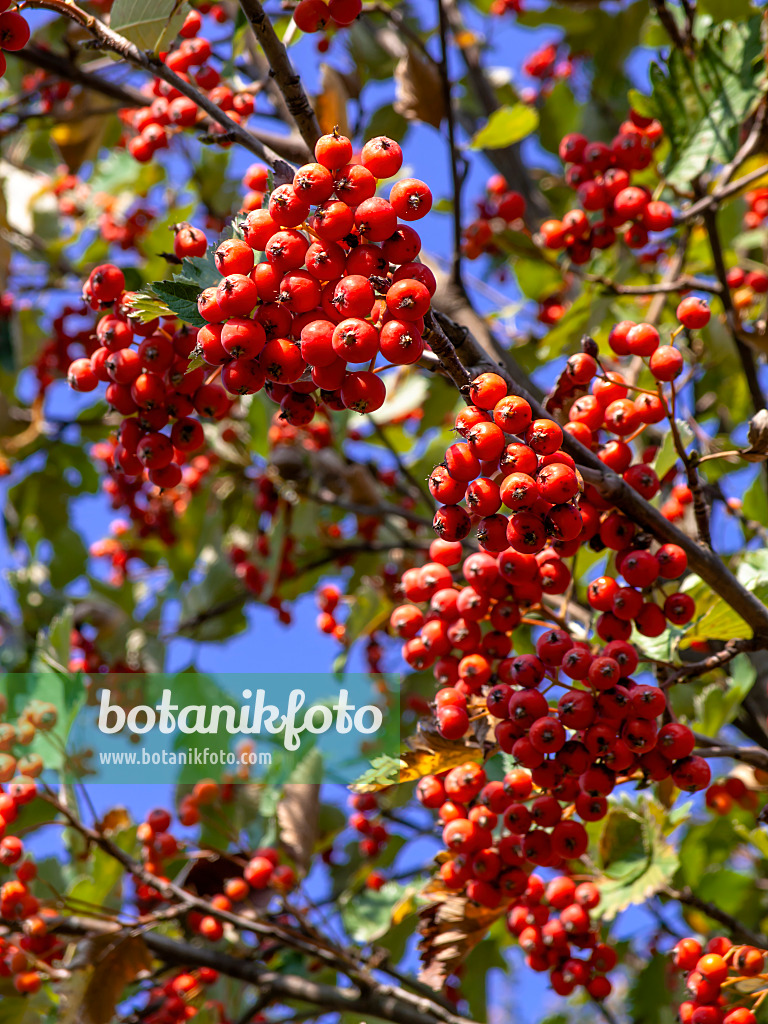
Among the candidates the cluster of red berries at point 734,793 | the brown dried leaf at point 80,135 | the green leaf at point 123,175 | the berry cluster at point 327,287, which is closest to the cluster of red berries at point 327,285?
the berry cluster at point 327,287

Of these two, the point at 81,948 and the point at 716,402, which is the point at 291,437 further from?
the point at 81,948

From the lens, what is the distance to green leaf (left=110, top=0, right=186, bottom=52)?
2570 mm

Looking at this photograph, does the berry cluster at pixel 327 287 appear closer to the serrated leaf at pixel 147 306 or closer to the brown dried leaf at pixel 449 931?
the serrated leaf at pixel 147 306

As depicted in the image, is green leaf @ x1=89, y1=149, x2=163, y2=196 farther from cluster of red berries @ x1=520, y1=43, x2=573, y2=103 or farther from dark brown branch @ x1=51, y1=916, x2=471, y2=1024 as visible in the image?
dark brown branch @ x1=51, y1=916, x2=471, y2=1024

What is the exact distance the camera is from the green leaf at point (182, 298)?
2.08m

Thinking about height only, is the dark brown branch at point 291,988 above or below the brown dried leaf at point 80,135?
below

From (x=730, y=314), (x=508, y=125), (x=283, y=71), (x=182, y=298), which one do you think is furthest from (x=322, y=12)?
(x=730, y=314)

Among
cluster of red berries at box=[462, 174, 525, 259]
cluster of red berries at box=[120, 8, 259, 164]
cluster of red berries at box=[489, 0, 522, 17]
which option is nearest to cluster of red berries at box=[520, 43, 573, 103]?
cluster of red berries at box=[489, 0, 522, 17]

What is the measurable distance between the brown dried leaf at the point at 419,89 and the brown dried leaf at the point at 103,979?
362cm

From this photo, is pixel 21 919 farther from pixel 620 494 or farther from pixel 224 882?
pixel 620 494

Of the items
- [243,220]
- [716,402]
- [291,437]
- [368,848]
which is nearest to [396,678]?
[368,848]

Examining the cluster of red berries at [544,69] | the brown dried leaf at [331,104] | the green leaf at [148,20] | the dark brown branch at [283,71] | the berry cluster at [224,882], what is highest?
the cluster of red berries at [544,69]

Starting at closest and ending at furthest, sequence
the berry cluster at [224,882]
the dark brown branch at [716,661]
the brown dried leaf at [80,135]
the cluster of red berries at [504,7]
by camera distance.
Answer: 1. the dark brown branch at [716,661]
2. the berry cluster at [224,882]
3. the brown dried leaf at [80,135]
4. the cluster of red berries at [504,7]

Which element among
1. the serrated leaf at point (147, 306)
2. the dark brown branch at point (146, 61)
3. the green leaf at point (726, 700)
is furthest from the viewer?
the green leaf at point (726, 700)
